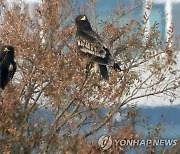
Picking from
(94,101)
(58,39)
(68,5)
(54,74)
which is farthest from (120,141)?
(68,5)

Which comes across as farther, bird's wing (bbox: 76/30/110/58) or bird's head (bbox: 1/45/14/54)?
bird's head (bbox: 1/45/14/54)

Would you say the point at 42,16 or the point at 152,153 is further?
the point at 42,16

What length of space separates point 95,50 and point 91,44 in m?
0.11

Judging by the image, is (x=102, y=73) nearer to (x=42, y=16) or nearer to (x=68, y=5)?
(x=42, y=16)

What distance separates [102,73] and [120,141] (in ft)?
2.85

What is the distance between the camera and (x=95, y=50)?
8.47 m

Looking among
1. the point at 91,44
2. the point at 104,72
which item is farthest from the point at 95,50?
the point at 104,72

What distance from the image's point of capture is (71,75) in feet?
26.3

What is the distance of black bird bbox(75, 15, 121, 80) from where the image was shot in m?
8.30

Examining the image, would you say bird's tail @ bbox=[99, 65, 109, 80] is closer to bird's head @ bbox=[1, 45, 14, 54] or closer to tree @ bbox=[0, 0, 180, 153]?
tree @ bbox=[0, 0, 180, 153]

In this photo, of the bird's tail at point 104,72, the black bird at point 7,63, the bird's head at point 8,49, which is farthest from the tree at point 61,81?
the bird's head at point 8,49

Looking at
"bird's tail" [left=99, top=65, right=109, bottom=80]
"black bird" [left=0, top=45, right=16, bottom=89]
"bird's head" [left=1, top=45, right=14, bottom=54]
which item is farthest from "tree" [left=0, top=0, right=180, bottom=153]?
"bird's head" [left=1, top=45, right=14, bottom=54]

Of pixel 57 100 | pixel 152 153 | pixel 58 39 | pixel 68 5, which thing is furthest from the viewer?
pixel 68 5

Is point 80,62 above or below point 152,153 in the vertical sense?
above
